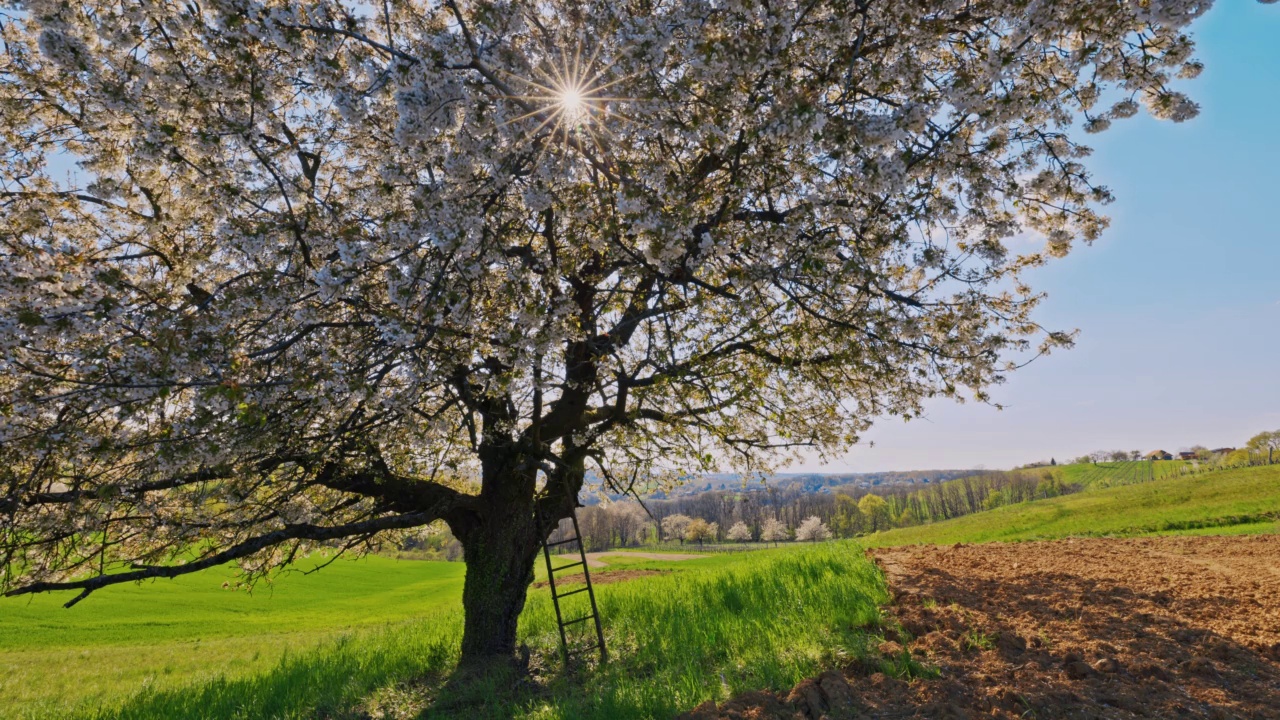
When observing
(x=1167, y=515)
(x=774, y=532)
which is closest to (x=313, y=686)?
(x=1167, y=515)

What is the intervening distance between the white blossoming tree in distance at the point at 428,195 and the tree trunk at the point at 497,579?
8.02ft

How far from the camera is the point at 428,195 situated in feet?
15.3

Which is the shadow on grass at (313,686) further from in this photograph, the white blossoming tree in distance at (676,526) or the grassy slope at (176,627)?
the white blossoming tree in distance at (676,526)

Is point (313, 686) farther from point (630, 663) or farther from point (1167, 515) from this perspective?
point (1167, 515)

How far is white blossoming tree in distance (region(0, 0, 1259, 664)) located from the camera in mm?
4406

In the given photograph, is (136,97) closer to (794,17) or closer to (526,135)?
(526,135)

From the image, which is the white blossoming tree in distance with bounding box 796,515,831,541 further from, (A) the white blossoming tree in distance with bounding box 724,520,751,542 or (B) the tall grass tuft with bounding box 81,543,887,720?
(B) the tall grass tuft with bounding box 81,543,887,720

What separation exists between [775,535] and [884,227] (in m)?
110

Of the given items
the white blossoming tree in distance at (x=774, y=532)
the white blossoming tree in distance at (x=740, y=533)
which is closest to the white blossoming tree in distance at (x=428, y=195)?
the white blossoming tree in distance at (x=774, y=532)

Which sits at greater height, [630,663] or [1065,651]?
[1065,651]

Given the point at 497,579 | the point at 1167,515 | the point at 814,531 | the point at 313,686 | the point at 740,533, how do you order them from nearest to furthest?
the point at 313,686
the point at 497,579
the point at 1167,515
the point at 814,531
the point at 740,533

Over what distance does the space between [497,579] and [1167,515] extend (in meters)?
30.3

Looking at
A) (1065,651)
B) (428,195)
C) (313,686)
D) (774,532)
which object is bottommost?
(774,532)

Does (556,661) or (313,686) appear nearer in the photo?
(313,686)
